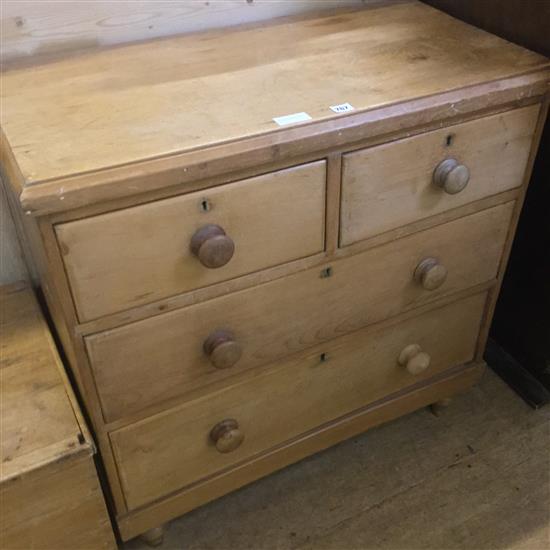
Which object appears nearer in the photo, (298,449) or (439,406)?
(298,449)

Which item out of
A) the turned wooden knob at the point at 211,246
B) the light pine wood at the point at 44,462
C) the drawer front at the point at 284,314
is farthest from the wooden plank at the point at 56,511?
the turned wooden knob at the point at 211,246

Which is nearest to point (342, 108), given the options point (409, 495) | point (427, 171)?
point (427, 171)

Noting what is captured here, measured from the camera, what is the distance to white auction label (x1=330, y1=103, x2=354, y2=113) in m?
0.95

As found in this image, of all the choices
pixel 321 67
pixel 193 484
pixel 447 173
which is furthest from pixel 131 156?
pixel 193 484

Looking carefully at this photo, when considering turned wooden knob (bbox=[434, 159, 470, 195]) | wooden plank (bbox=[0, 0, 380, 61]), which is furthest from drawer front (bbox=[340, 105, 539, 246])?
wooden plank (bbox=[0, 0, 380, 61])

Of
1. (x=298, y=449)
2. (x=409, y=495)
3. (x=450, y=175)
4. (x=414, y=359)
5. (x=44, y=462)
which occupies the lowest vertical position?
(x=409, y=495)

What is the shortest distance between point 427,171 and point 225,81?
350 mm

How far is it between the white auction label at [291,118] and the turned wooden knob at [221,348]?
1.09ft

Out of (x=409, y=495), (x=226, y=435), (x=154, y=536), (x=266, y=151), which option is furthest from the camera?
(x=409, y=495)

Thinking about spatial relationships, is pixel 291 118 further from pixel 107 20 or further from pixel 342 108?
pixel 107 20

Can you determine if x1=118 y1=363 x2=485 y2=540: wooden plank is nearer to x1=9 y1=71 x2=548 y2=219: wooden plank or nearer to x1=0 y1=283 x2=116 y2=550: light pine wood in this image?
x1=0 y1=283 x2=116 y2=550: light pine wood

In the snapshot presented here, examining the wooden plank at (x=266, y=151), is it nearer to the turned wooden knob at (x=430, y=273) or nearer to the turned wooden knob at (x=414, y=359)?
the turned wooden knob at (x=430, y=273)

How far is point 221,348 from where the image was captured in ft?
3.35

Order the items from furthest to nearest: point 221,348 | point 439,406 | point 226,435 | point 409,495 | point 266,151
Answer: point 439,406
point 409,495
point 226,435
point 221,348
point 266,151
